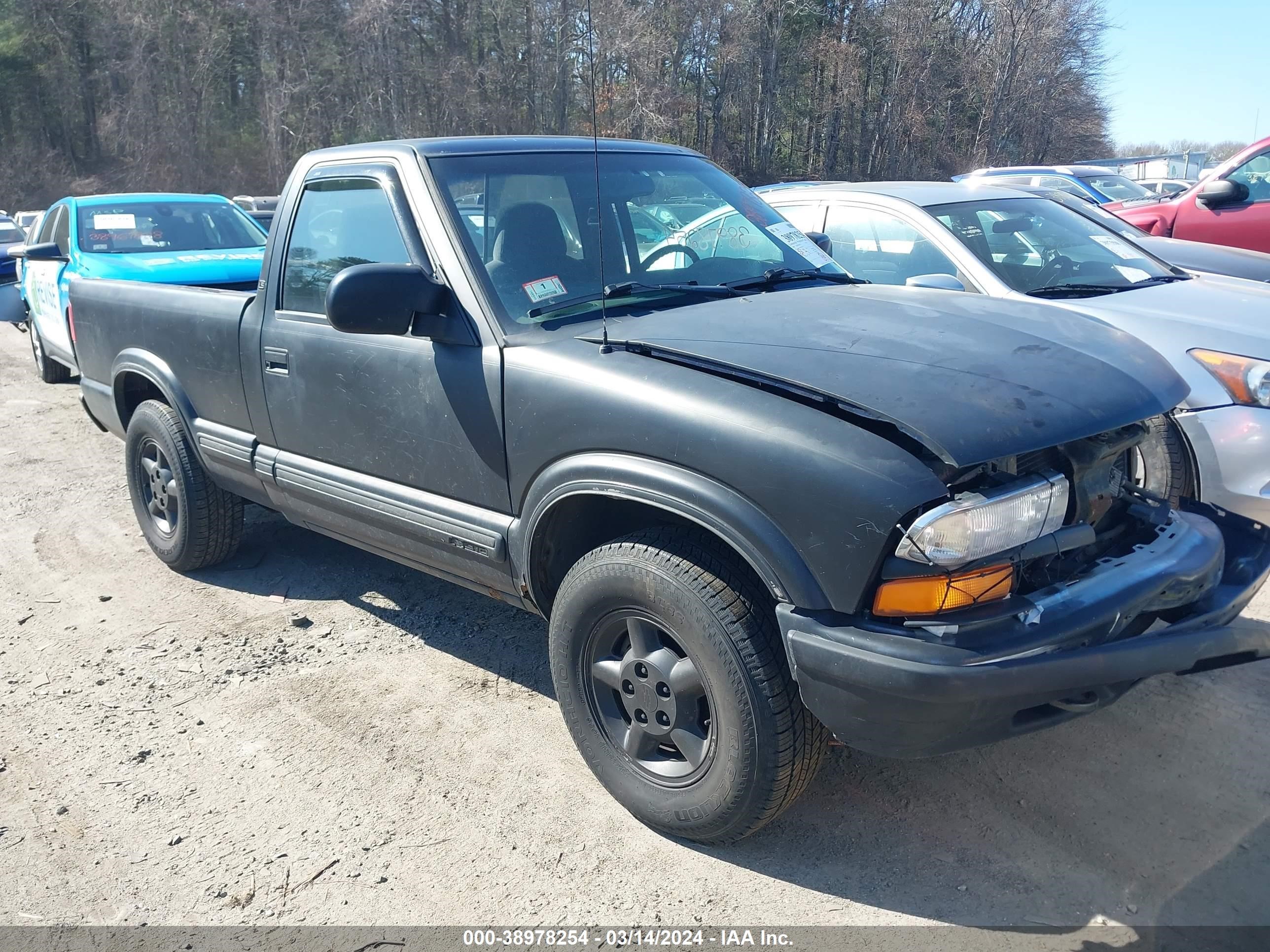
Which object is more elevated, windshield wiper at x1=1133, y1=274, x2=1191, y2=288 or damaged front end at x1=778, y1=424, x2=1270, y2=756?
windshield wiper at x1=1133, y1=274, x2=1191, y2=288

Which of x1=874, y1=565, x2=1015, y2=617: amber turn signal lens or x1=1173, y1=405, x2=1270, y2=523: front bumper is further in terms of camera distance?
x1=1173, y1=405, x2=1270, y2=523: front bumper

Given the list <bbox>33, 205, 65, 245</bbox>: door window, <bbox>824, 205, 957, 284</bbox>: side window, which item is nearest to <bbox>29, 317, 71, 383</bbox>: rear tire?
<bbox>33, 205, 65, 245</bbox>: door window

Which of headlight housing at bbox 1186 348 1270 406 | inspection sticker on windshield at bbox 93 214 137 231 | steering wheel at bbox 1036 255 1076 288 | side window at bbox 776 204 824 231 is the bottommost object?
headlight housing at bbox 1186 348 1270 406

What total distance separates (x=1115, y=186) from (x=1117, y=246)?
1123 cm

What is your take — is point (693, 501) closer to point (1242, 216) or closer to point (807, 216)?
point (807, 216)

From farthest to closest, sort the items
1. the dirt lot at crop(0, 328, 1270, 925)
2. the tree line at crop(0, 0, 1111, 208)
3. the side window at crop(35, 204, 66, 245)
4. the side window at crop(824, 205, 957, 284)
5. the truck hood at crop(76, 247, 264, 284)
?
the tree line at crop(0, 0, 1111, 208), the side window at crop(35, 204, 66, 245), the truck hood at crop(76, 247, 264, 284), the side window at crop(824, 205, 957, 284), the dirt lot at crop(0, 328, 1270, 925)

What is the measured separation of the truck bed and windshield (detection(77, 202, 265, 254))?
364 cm

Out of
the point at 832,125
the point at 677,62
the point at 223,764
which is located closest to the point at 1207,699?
the point at 223,764

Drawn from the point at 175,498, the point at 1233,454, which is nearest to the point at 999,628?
the point at 1233,454

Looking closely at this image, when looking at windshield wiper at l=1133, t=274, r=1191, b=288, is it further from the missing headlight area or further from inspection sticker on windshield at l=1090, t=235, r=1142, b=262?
the missing headlight area

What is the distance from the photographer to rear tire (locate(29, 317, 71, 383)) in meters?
9.73

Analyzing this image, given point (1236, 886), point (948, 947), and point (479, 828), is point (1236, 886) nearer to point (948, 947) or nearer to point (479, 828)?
point (948, 947)

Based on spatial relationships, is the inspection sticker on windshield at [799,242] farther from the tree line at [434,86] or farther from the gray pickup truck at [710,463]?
the tree line at [434,86]

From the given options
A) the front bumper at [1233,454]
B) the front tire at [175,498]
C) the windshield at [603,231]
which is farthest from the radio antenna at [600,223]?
the front bumper at [1233,454]
